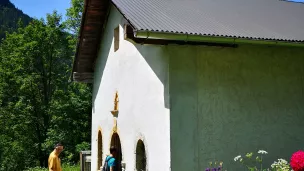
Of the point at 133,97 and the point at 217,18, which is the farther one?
the point at 133,97

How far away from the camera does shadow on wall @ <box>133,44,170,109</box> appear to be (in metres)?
6.48

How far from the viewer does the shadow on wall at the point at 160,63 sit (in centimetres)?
648

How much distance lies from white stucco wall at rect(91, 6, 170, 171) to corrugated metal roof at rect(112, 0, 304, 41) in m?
0.75

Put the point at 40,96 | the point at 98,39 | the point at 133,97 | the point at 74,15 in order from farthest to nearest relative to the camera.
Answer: the point at 40,96
the point at 74,15
the point at 98,39
the point at 133,97

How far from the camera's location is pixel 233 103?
678 cm

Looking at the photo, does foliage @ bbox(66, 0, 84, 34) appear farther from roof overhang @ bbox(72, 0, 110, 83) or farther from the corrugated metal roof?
the corrugated metal roof

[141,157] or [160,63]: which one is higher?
[160,63]

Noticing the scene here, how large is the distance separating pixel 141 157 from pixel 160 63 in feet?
8.08

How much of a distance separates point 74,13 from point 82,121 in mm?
7053

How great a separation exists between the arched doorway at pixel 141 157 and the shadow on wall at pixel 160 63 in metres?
1.87

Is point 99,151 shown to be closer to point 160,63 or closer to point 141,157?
point 141,157

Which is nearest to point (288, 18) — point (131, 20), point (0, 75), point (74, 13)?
point (131, 20)

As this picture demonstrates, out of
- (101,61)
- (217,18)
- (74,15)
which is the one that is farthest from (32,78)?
(217,18)

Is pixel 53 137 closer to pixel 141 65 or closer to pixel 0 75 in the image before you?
pixel 0 75
